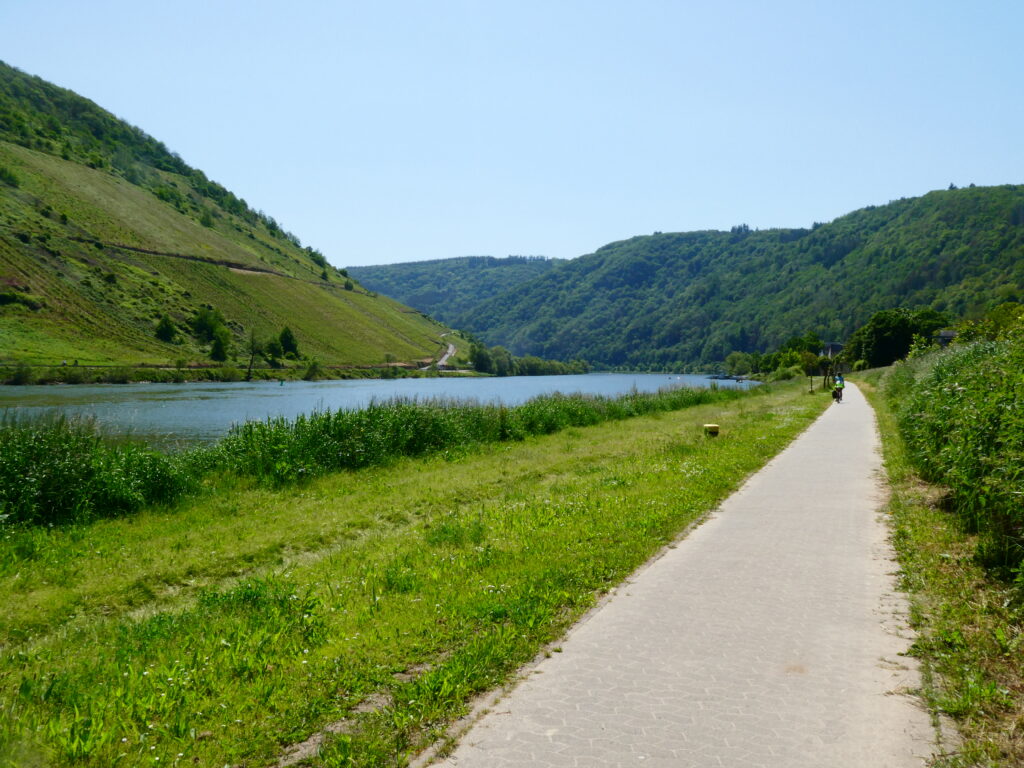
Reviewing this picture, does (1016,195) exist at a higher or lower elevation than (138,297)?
higher

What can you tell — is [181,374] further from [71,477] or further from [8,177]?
[71,477]

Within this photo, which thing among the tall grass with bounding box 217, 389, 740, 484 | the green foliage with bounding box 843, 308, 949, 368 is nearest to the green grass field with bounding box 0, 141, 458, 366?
the tall grass with bounding box 217, 389, 740, 484

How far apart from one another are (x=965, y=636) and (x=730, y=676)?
7.18 ft

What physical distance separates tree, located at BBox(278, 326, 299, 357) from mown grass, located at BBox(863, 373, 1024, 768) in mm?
105017

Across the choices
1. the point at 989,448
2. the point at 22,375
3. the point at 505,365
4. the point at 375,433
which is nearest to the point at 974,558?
the point at 989,448

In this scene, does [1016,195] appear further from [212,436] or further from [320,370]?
[212,436]

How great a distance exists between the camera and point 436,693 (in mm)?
4445

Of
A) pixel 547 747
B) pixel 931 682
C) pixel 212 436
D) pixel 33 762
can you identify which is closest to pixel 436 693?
pixel 547 747

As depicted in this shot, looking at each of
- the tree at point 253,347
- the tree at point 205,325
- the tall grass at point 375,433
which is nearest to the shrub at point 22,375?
the tree at point 253,347

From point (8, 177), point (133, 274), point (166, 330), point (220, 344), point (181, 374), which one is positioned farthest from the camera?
point (8, 177)

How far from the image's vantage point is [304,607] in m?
6.18

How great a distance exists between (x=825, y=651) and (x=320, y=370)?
101148 millimetres

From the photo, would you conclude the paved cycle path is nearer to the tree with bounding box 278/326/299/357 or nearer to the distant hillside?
the distant hillside

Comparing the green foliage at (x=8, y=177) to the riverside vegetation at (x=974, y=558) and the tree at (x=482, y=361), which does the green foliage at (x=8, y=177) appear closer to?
the tree at (x=482, y=361)
